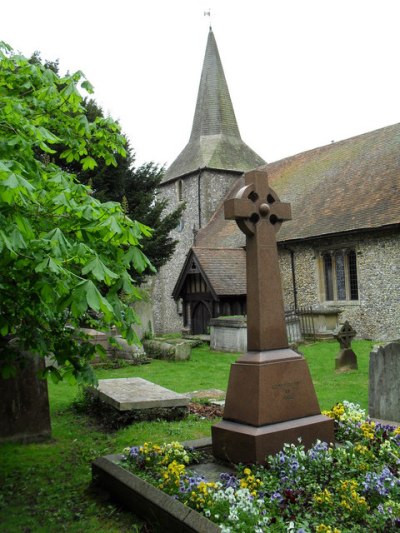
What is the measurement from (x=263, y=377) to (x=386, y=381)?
269 cm

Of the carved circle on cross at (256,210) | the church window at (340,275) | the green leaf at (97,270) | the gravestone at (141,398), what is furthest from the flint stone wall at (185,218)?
the green leaf at (97,270)

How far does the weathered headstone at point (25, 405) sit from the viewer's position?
6020mm

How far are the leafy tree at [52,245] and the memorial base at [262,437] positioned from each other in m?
1.47

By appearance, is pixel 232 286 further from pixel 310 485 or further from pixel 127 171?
pixel 310 485

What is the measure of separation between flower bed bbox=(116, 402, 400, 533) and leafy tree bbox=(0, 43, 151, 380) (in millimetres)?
1101

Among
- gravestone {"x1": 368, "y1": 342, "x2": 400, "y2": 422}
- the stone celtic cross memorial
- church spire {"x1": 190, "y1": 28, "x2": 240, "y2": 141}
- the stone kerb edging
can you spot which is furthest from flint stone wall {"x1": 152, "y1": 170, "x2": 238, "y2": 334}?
the stone kerb edging

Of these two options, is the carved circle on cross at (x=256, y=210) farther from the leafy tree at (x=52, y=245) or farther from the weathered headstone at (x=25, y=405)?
the weathered headstone at (x=25, y=405)

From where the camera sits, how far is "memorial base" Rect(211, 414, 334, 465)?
445 cm

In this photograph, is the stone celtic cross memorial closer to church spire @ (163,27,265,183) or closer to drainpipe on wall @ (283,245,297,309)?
drainpipe on wall @ (283,245,297,309)

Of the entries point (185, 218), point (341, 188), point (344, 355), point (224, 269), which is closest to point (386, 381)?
point (344, 355)

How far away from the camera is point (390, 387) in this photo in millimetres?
6586

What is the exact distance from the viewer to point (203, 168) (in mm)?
28281

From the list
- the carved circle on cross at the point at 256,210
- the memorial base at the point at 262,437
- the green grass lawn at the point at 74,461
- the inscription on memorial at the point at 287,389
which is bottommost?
the green grass lawn at the point at 74,461

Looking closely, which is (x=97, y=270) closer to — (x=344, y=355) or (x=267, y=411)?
(x=267, y=411)
